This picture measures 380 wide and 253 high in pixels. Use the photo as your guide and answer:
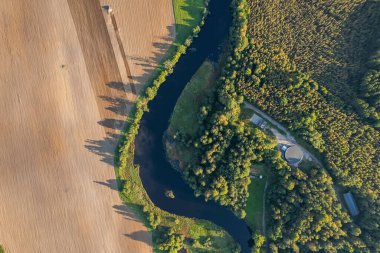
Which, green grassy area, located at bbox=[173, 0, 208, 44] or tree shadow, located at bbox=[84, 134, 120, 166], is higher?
green grassy area, located at bbox=[173, 0, 208, 44]

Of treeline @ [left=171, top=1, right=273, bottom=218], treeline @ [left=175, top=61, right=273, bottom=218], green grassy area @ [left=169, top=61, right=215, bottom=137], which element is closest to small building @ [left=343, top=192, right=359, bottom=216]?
treeline @ [left=175, top=61, right=273, bottom=218]

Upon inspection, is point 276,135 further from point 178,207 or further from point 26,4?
point 26,4

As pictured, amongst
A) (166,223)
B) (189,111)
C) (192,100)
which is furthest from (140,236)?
(192,100)

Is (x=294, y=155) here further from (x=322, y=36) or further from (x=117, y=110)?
(x=117, y=110)

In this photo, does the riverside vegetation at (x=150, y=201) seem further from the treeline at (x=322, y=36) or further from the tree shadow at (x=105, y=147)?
the treeline at (x=322, y=36)

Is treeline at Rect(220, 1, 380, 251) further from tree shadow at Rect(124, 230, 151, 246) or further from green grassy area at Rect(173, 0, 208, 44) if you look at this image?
tree shadow at Rect(124, 230, 151, 246)

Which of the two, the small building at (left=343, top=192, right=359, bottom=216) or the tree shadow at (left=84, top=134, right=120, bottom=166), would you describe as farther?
the tree shadow at (left=84, top=134, right=120, bottom=166)

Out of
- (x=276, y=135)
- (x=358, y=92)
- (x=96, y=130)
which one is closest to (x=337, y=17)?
(x=358, y=92)

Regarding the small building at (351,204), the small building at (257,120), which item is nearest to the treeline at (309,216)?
the small building at (351,204)
